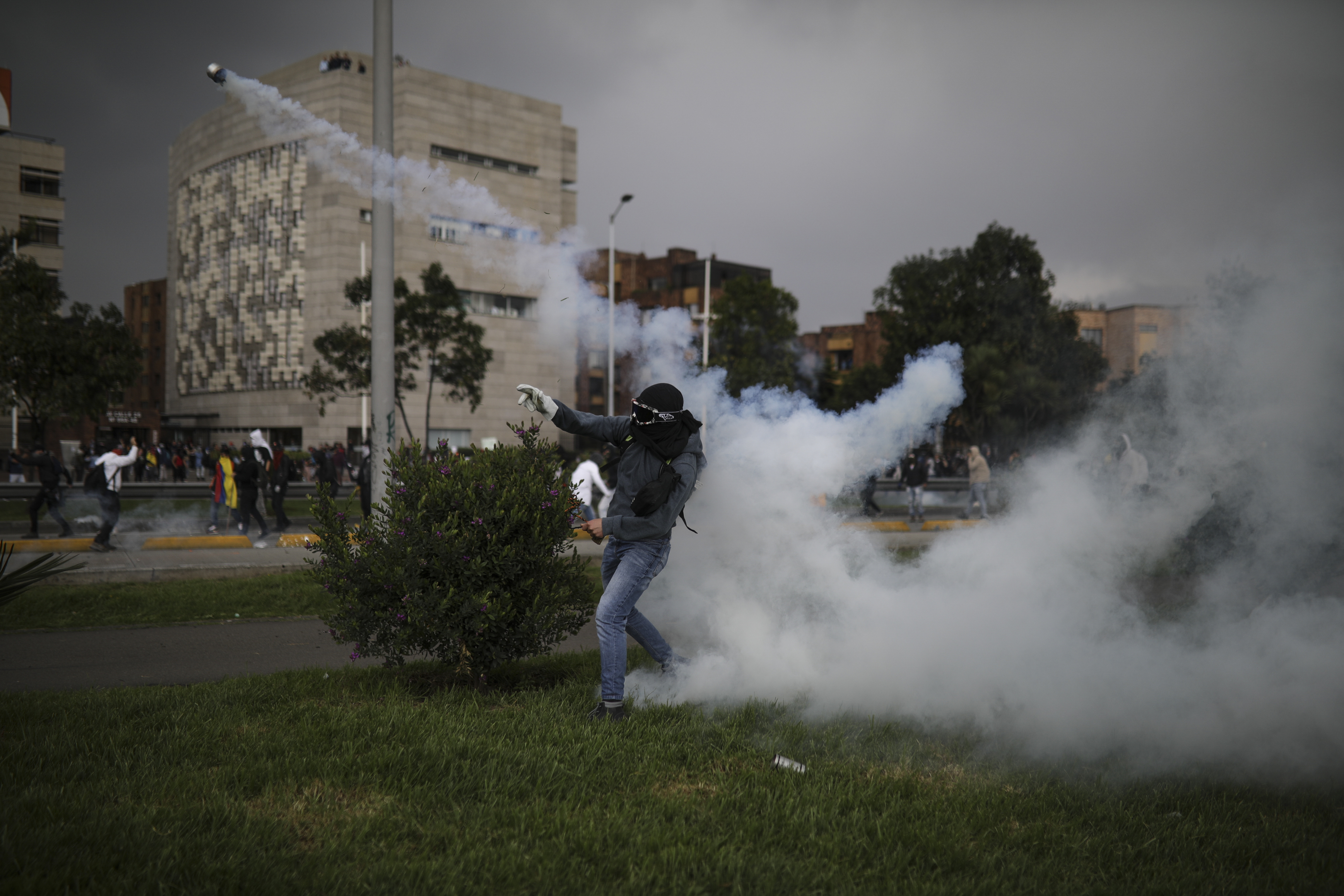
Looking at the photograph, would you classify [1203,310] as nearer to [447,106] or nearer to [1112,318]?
[1112,318]

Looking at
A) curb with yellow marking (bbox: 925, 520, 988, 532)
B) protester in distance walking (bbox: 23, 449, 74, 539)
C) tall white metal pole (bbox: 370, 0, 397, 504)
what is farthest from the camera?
curb with yellow marking (bbox: 925, 520, 988, 532)

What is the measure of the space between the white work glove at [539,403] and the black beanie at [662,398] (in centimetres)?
55

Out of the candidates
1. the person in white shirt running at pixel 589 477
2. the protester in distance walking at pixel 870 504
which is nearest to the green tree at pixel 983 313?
the protester in distance walking at pixel 870 504

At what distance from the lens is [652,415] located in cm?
484

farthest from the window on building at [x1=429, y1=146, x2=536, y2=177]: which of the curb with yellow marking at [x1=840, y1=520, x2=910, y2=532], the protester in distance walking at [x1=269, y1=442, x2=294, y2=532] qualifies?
the curb with yellow marking at [x1=840, y1=520, x2=910, y2=532]

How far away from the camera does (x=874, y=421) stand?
712cm

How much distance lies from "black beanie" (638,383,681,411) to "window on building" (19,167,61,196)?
50406mm

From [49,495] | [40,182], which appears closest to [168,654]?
[49,495]

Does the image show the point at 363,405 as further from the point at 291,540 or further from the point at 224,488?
the point at 291,540

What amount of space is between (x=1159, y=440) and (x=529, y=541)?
191 inches

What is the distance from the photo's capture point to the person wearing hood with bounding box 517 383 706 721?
4730 mm

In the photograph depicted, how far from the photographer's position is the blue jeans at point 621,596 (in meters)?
4.72

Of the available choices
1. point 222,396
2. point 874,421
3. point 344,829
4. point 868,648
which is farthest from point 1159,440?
point 222,396

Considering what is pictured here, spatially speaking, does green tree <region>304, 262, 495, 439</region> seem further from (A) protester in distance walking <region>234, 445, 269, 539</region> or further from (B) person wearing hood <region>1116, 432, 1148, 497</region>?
(B) person wearing hood <region>1116, 432, 1148, 497</region>
